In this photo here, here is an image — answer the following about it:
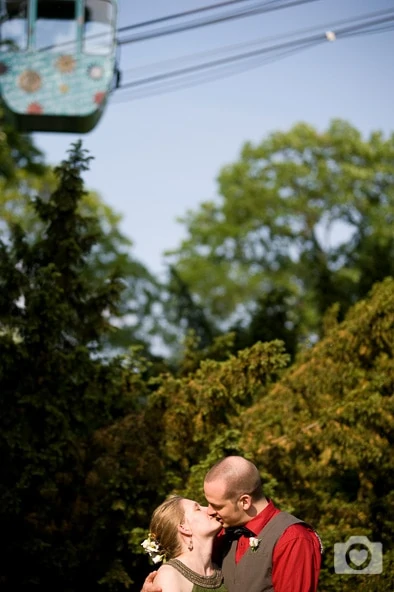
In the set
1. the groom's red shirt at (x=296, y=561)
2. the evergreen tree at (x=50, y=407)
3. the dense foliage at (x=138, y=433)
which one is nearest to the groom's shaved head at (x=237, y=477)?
the groom's red shirt at (x=296, y=561)

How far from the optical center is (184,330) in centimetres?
2166

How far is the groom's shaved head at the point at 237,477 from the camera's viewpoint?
468 cm

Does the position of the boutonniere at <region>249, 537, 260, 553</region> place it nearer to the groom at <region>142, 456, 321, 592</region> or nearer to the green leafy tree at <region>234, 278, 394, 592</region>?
the groom at <region>142, 456, 321, 592</region>

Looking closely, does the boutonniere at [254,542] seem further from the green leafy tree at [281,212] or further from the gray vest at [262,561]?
the green leafy tree at [281,212]

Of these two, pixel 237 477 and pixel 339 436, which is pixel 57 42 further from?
pixel 339 436

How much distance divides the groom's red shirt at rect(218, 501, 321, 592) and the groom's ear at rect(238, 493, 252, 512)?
24cm

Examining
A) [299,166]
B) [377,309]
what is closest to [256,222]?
[299,166]

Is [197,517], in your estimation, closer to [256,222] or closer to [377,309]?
[377,309]

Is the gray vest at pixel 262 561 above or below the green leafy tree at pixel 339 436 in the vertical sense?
below

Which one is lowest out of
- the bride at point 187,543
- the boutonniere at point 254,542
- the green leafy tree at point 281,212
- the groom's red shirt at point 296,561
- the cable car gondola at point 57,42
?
the groom's red shirt at point 296,561

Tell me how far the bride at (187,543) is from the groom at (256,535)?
74mm

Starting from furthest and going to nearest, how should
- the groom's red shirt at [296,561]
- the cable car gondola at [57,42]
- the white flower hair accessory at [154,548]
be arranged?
the cable car gondola at [57,42] < the white flower hair accessory at [154,548] < the groom's red shirt at [296,561]

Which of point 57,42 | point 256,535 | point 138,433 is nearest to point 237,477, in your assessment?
point 256,535

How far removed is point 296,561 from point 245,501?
0.41 metres
